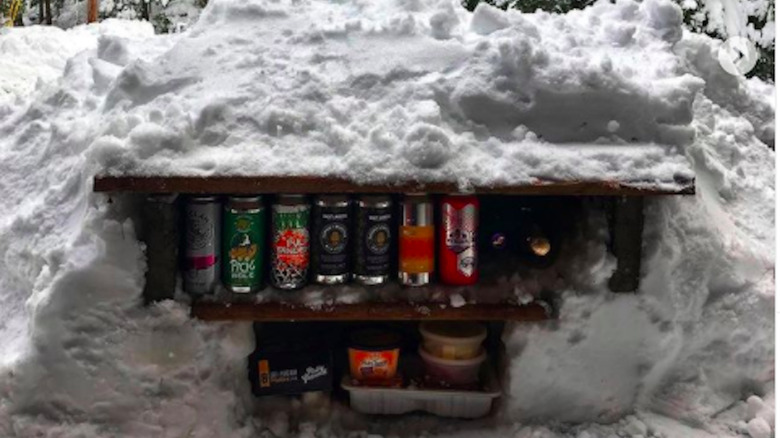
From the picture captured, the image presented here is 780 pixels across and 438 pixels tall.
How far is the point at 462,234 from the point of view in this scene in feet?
6.77

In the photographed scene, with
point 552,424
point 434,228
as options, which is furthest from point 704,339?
point 434,228

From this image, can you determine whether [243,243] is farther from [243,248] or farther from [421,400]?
[421,400]

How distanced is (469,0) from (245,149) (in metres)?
3.96

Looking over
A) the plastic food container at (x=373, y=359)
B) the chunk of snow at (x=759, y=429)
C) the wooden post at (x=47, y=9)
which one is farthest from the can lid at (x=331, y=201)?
the wooden post at (x=47, y=9)

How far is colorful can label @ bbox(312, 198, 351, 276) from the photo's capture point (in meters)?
2.03

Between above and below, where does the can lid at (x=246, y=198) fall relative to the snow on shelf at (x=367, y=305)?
above

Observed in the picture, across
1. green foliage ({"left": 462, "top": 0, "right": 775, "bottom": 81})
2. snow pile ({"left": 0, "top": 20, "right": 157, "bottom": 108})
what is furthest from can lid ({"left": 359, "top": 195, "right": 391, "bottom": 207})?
green foliage ({"left": 462, "top": 0, "right": 775, "bottom": 81})

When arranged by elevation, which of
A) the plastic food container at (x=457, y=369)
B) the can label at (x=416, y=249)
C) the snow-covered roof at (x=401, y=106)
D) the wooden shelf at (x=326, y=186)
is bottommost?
the plastic food container at (x=457, y=369)

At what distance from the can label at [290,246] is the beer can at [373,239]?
0.13 m

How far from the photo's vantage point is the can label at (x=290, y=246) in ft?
6.61

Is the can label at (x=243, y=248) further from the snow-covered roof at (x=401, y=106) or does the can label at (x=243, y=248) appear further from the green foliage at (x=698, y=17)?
the green foliage at (x=698, y=17)

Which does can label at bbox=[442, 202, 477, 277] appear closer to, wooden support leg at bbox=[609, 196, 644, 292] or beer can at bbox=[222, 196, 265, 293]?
wooden support leg at bbox=[609, 196, 644, 292]

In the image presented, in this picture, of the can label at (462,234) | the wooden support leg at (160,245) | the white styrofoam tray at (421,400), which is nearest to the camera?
the wooden support leg at (160,245)

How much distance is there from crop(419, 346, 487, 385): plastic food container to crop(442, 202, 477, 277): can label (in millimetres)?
299
